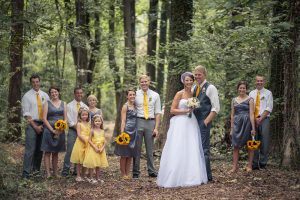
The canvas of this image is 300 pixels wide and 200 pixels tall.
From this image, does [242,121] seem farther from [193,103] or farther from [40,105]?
[40,105]

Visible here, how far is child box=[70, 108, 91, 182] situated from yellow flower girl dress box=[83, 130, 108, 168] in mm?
240

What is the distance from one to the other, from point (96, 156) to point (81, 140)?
0.56 metres

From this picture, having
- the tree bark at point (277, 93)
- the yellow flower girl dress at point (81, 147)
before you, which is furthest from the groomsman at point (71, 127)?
the tree bark at point (277, 93)

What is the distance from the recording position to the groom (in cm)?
905

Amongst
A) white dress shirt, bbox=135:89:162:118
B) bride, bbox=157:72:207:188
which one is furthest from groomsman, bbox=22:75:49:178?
bride, bbox=157:72:207:188

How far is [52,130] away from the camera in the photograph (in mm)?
10352

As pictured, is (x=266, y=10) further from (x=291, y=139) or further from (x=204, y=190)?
(x=204, y=190)

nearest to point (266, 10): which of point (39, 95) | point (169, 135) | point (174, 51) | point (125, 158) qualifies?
point (174, 51)

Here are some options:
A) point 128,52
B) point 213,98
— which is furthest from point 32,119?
point 128,52

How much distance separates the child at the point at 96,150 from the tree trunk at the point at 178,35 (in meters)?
3.32

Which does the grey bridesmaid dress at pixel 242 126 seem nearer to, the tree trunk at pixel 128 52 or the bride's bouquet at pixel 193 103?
the bride's bouquet at pixel 193 103

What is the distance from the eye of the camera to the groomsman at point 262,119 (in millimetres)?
10914

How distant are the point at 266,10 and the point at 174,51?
313cm

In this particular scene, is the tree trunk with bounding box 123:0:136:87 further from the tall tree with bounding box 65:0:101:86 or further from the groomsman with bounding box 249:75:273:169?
the groomsman with bounding box 249:75:273:169
